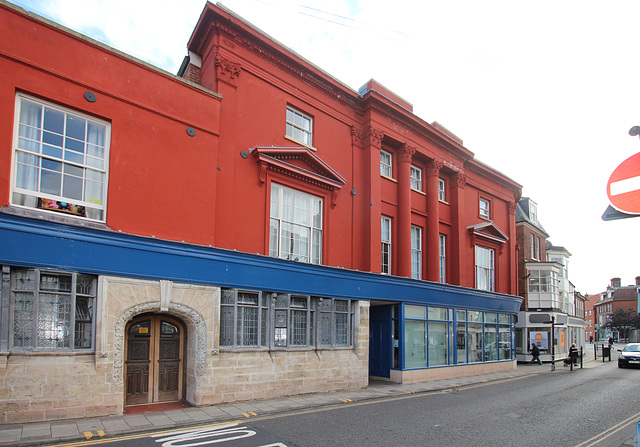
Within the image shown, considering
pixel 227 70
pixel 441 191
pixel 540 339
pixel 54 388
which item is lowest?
pixel 540 339

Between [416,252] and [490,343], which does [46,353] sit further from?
[490,343]

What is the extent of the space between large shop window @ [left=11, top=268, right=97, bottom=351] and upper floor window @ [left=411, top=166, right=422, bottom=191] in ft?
46.7

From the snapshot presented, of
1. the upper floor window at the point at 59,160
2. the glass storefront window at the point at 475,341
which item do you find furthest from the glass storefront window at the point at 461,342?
the upper floor window at the point at 59,160

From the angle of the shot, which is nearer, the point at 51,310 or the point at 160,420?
the point at 51,310

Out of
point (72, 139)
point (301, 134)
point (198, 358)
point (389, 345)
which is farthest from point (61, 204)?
point (389, 345)

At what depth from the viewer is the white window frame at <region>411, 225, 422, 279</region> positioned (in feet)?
62.6

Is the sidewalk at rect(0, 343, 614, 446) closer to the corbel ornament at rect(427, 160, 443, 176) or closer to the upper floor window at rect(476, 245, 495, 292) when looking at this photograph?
the corbel ornament at rect(427, 160, 443, 176)

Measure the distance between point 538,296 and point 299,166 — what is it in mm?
24166

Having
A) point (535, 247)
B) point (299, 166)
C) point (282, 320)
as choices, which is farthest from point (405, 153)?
point (535, 247)

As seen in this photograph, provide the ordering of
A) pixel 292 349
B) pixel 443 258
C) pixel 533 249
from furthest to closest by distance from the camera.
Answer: pixel 533 249 < pixel 443 258 < pixel 292 349

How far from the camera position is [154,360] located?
35.3 ft

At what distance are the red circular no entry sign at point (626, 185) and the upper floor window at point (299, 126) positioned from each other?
1193cm

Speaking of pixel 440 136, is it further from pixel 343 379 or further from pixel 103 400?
pixel 103 400

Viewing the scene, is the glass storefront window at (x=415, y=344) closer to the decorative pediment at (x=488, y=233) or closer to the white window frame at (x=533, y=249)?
the decorative pediment at (x=488, y=233)
